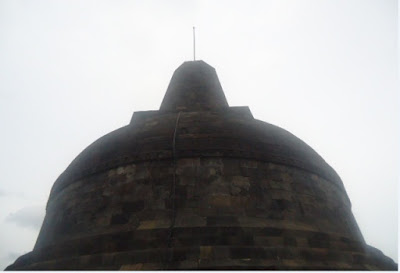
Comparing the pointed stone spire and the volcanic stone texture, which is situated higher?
the pointed stone spire

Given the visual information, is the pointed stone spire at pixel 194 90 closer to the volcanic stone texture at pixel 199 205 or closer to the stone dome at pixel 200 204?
the stone dome at pixel 200 204

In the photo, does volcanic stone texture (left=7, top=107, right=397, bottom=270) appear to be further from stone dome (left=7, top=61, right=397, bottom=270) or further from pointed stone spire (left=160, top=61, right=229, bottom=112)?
pointed stone spire (left=160, top=61, right=229, bottom=112)

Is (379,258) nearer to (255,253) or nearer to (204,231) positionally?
(255,253)

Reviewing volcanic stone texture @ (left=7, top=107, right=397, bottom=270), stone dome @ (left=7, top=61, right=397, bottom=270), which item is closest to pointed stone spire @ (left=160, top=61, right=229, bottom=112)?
stone dome @ (left=7, top=61, right=397, bottom=270)

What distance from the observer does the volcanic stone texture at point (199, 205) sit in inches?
267

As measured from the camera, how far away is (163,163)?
8508 mm

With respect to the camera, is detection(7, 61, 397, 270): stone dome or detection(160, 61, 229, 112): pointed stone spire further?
detection(160, 61, 229, 112): pointed stone spire

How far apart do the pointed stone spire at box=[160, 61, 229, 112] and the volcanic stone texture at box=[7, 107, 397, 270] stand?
218 cm

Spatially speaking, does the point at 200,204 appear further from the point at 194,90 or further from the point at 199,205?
the point at 194,90

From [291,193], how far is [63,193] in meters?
6.51

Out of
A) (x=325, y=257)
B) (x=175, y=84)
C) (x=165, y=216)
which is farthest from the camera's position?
(x=175, y=84)

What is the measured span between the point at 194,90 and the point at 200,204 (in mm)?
6395

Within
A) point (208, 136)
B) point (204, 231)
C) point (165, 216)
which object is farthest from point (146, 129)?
point (204, 231)

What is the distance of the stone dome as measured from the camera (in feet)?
22.3
